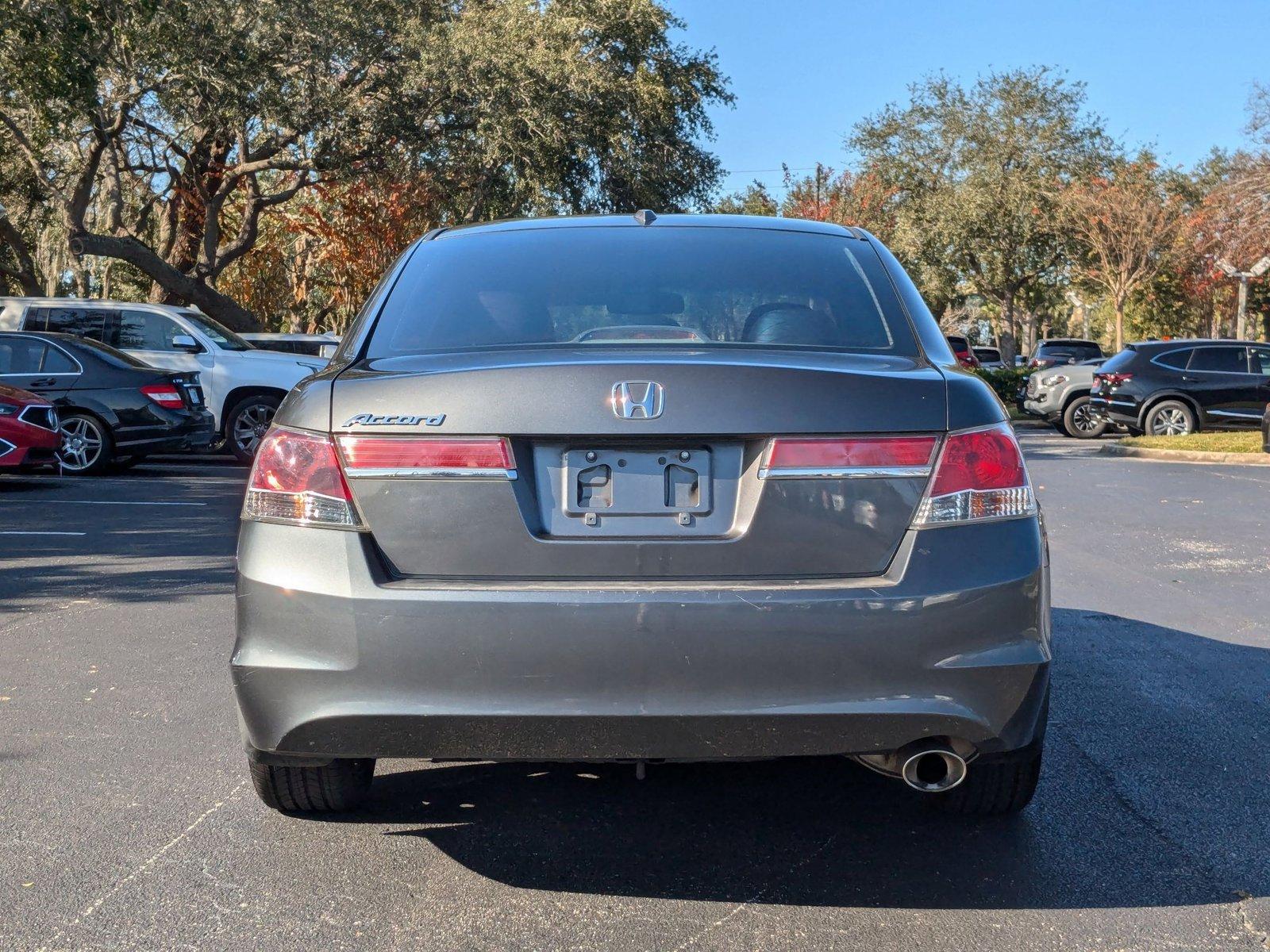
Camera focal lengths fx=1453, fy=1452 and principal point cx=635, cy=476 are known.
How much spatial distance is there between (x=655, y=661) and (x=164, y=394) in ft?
45.1

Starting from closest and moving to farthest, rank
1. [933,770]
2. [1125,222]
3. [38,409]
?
[933,770] → [38,409] → [1125,222]

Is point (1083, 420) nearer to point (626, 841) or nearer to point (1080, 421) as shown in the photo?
point (1080, 421)

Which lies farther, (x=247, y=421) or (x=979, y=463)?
(x=247, y=421)

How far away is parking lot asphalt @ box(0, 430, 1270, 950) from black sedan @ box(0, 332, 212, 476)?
32.1 feet

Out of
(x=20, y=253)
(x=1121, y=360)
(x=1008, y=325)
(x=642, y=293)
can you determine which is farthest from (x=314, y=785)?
(x=1008, y=325)

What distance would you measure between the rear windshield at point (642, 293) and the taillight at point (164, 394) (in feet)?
40.1

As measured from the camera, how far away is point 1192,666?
6.11 m

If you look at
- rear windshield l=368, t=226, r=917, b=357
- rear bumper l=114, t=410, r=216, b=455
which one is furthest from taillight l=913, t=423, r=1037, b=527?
rear bumper l=114, t=410, r=216, b=455

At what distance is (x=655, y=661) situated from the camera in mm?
3139

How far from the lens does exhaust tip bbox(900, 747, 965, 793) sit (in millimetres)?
3340

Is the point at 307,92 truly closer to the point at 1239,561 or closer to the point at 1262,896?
the point at 1239,561

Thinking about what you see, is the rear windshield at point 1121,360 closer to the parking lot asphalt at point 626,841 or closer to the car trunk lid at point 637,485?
the parking lot asphalt at point 626,841

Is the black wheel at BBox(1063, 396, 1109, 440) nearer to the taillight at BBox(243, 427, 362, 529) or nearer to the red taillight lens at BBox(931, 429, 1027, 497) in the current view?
the red taillight lens at BBox(931, 429, 1027, 497)

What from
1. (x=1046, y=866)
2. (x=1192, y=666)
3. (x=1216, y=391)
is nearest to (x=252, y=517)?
(x=1046, y=866)
